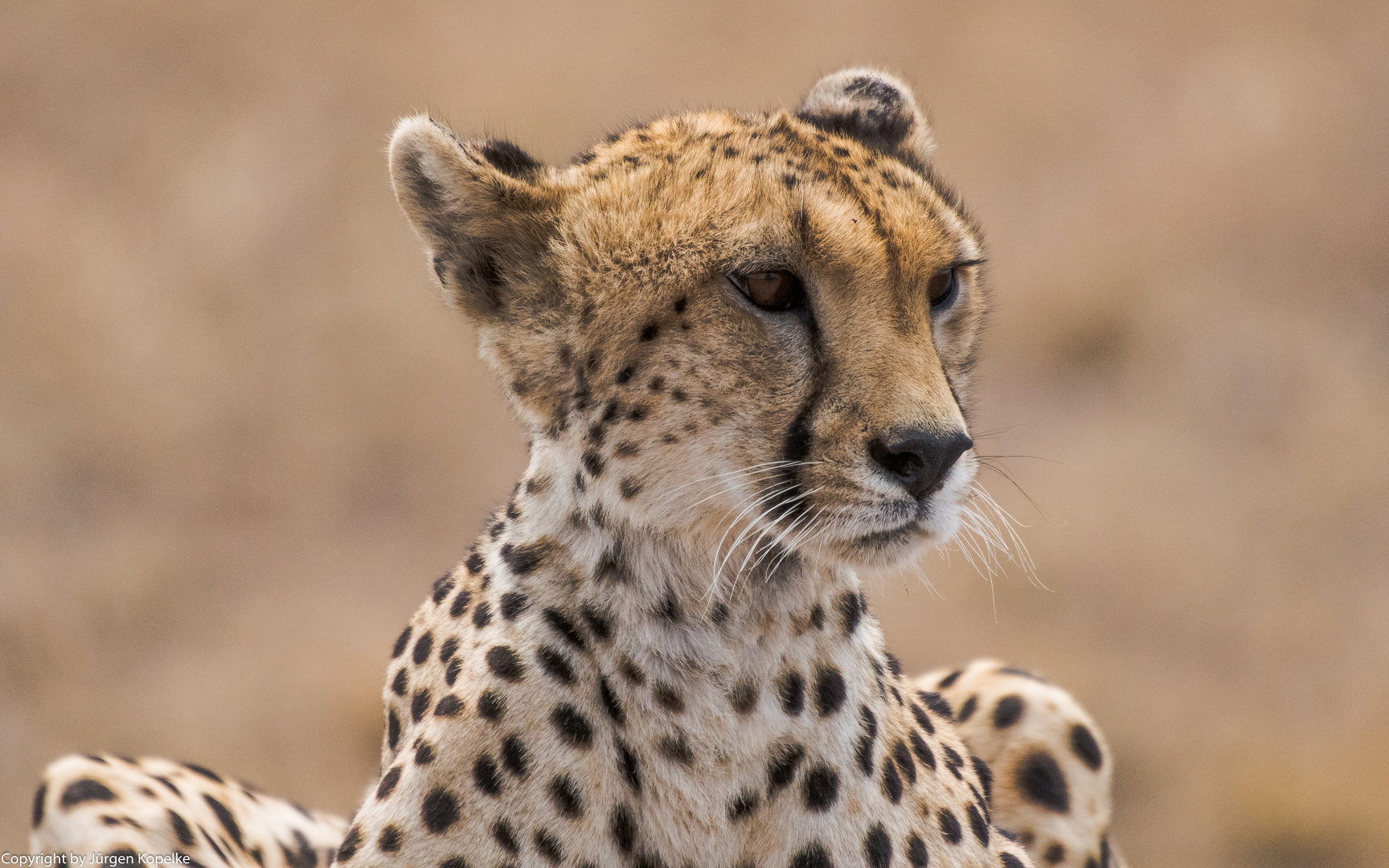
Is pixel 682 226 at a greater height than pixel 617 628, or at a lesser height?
greater

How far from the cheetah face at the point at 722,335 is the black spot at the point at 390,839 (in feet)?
1.24

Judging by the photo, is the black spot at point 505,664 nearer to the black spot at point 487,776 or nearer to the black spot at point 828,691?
the black spot at point 487,776

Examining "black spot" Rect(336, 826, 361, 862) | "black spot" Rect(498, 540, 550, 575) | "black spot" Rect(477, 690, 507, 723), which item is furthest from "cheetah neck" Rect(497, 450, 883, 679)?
"black spot" Rect(336, 826, 361, 862)

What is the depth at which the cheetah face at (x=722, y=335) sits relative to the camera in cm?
130

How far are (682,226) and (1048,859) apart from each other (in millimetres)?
1114

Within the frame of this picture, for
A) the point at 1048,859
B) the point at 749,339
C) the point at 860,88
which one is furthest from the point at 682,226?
the point at 1048,859

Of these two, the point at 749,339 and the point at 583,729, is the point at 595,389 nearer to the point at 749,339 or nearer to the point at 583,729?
the point at 749,339

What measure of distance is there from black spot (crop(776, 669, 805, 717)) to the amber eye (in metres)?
0.40

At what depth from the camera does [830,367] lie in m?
1.32

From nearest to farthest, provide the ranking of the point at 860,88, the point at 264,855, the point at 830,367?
the point at 830,367 < the point at 860,88 < the point at 264,855

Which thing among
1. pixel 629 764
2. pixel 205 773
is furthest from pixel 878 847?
pixel 205 773

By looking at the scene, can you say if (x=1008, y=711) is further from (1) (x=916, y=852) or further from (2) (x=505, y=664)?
(2) (x=505, y=664)

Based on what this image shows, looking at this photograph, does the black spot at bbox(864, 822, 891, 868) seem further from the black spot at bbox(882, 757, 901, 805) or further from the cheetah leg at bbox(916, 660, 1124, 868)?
the cheetah leg at bbox(916, 660, 1124, 868)

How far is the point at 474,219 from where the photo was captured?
1.41 metres
